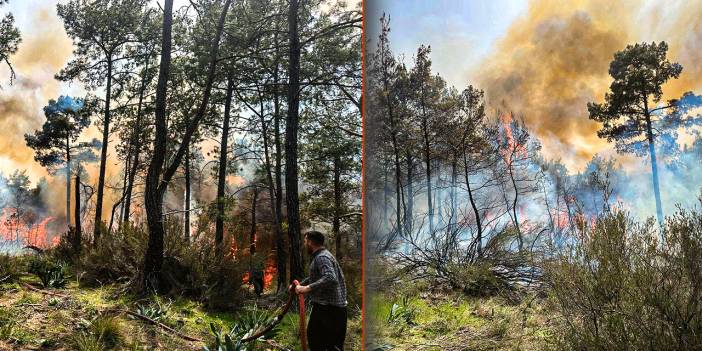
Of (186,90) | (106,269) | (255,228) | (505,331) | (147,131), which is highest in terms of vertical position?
(186,90)

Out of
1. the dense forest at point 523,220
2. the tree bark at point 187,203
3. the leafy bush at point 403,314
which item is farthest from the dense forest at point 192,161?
the dense forest at point 523,220

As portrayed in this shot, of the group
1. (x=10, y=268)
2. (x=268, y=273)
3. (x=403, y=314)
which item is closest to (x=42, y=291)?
(x=10, y=268)

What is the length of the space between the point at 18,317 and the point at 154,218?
1.13 metres

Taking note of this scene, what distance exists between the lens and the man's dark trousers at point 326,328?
3.68m

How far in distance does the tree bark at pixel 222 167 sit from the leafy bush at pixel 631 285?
2.51 metres

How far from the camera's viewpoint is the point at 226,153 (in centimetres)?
452

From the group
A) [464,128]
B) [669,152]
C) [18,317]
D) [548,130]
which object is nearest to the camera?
[669,152]

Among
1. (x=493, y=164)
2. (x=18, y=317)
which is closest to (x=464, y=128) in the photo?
(x=493, y=164)

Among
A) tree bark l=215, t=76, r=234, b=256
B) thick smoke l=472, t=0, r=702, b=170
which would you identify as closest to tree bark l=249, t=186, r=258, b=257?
tree bark l=215, t=76, r=234, b=256

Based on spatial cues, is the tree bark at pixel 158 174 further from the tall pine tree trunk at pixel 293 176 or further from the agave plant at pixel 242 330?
the tall pine tree trunk at pixel 293 176

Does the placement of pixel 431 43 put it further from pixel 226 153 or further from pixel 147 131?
pixel 147 131

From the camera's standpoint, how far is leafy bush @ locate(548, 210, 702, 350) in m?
2.74

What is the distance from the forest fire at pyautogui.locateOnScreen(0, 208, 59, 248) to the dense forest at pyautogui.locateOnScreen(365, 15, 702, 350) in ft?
9.35

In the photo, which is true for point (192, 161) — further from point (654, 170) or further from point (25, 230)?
point (654, 170)
